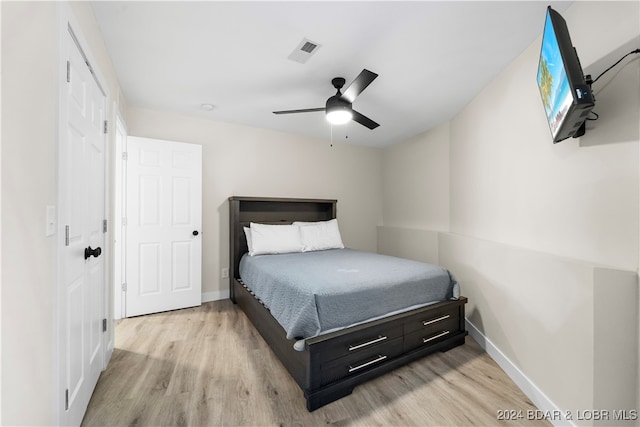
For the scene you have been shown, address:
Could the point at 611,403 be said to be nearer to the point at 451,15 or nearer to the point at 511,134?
the point at 511,134

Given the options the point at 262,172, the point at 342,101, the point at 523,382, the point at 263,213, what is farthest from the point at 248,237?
the point at 523,382

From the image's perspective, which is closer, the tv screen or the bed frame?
the tv screen

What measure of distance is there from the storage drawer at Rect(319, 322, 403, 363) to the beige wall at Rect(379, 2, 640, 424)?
890mm

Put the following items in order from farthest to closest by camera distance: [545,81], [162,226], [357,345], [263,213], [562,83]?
[263,213], [162,226], [357,345], [545,81], [562,83]

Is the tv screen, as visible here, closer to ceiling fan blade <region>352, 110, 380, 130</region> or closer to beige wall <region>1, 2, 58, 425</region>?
ceiling fan blade <region>352, 110, 380, 130</region>

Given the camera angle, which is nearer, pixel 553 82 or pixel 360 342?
pixel 553 82

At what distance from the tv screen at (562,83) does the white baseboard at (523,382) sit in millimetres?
1536

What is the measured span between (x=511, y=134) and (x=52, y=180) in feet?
9.52

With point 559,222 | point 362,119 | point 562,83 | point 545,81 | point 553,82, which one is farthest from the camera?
point 362,119

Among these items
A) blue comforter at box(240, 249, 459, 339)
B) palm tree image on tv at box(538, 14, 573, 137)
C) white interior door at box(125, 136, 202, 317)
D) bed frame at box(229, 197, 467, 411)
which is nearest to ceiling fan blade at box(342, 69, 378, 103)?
palm tree image on tv at box(538, 14, 573, 137)

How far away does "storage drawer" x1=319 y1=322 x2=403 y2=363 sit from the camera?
169 centimetres

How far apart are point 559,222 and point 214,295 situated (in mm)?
3644

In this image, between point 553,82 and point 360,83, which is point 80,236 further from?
point 553,82

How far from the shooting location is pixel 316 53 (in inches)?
80.8
